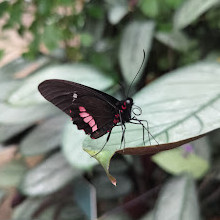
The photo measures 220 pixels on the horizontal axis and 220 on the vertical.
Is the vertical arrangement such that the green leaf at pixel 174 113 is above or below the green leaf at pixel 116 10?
above

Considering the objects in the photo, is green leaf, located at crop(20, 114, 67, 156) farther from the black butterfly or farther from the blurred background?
the black butterfly

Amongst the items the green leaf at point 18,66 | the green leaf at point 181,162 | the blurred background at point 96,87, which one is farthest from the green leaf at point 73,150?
the green leaf at point 18,66

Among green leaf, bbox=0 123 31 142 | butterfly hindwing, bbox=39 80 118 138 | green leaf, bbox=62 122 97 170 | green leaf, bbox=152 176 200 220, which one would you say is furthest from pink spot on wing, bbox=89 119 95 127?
green leaf, bbox=0 123 31 142

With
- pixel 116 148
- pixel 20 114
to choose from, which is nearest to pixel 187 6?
pixel 20 114

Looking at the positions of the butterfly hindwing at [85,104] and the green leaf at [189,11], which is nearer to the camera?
the butterfly hindwing at [85,104]

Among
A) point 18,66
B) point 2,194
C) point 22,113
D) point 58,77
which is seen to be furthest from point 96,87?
point 2,194

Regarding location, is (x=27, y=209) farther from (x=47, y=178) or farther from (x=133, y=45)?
(x=133, y=45)

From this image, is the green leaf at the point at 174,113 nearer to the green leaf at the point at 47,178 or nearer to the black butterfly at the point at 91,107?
the black butterfly at the point at 91,107
